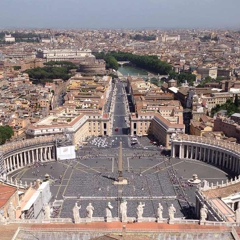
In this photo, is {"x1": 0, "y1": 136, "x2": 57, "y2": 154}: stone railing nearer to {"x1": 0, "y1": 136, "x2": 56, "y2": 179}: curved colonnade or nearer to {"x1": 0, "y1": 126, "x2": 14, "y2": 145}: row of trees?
{"x1": 0, "y1": 136, "x2": 56, "y2": 179}: curved colonnade

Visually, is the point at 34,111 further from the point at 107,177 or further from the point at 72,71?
the point at 72,71

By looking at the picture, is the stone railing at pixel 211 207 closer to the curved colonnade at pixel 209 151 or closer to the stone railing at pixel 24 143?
the curved colonnade at pixel 209 151

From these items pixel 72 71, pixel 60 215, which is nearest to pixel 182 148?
pixel 60 215

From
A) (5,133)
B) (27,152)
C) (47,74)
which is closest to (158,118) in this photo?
(27,152)

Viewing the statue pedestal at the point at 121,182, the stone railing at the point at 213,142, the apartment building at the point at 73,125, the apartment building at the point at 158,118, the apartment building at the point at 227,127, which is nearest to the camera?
the statue pedestal at the point at 121,182

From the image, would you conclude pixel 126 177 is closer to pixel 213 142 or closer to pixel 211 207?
pixel 213 142

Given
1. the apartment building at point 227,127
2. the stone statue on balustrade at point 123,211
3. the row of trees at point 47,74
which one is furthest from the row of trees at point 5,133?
the row of trees at point 47,74
